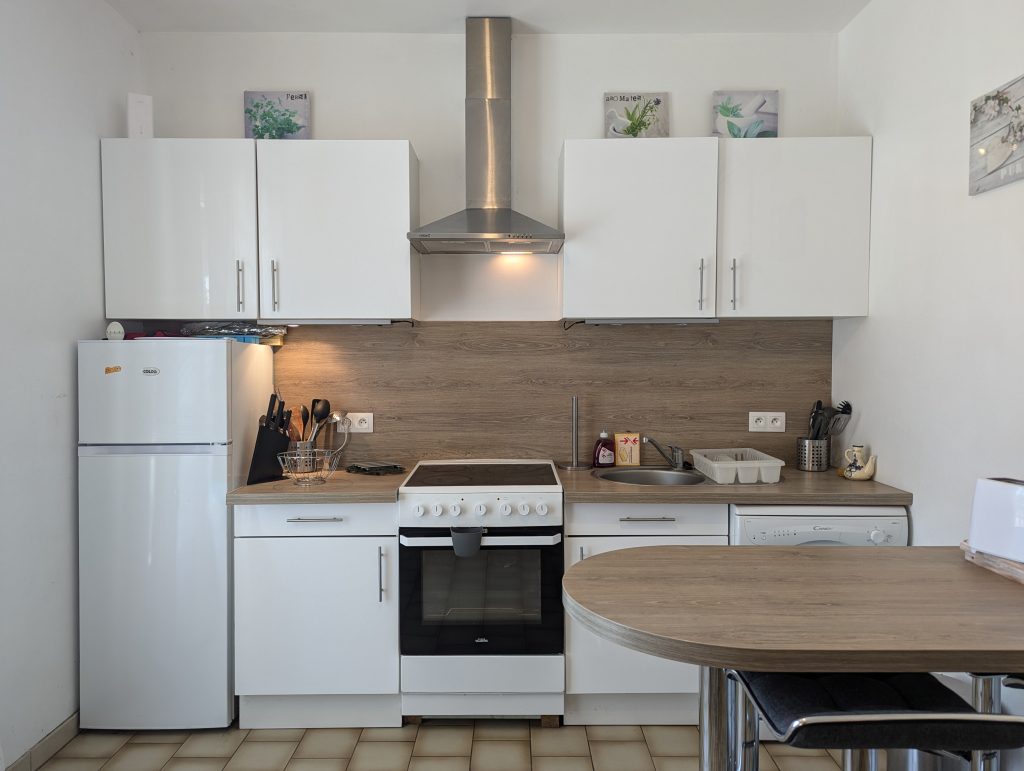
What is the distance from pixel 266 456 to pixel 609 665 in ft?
5.18

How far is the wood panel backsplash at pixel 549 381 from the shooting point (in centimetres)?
309

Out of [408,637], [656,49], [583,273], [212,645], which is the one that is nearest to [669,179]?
[583,273]

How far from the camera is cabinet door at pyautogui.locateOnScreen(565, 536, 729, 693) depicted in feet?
8.29

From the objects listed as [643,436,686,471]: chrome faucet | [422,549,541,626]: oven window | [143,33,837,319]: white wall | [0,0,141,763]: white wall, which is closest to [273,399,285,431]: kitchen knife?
[0,0,141,763]: white wall

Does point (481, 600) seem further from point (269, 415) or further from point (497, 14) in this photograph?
point (497, 14)

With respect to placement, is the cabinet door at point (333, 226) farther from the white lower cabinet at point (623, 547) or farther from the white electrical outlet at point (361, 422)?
the white lower cabinet at point (623, 547)

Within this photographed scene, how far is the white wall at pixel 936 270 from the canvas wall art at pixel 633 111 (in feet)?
2.66

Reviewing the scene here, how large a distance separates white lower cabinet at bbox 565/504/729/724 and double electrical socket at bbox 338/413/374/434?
1.09 m

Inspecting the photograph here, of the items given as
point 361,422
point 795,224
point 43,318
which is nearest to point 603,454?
point 361,422

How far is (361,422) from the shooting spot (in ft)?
10.2

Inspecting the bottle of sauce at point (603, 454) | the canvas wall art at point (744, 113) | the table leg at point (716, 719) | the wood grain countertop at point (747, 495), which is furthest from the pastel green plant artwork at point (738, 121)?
the table leg at point (716, 719)

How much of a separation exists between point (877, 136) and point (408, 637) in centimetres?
271

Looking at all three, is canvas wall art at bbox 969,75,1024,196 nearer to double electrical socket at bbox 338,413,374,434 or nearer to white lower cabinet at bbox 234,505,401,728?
white lower cabinet at bbox 234,505,401,728

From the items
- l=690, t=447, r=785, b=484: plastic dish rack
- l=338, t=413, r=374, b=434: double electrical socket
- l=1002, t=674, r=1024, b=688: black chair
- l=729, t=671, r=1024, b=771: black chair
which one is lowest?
l=1002, t=674, r=1024, b=688: black chair
